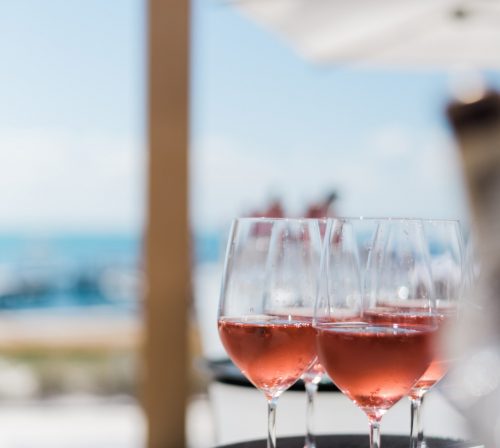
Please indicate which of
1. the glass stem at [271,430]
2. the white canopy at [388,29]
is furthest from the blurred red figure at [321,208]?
the white canopy at [388,29]

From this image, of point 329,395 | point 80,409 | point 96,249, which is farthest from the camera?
point 96,249

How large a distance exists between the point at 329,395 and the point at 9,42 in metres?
25.7

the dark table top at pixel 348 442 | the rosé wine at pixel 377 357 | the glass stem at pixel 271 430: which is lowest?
the dark table top at pixel 348 442

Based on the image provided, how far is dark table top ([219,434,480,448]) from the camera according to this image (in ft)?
3.10

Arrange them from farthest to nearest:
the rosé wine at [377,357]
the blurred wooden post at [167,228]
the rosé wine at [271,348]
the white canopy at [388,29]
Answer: the blurred wooden post at [167,228], the white canopy at [388,29], the rosé wine at [271,348], the rosé wine at [377,357]

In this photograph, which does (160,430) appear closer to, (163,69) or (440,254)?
(163,69)

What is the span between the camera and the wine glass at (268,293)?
0.92 m

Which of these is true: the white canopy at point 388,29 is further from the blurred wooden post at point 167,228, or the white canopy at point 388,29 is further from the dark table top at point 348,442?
the dark table top at point 348,442

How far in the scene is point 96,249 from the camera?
26953 mm

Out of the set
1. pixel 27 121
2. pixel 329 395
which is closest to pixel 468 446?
Result: pixel 329 395

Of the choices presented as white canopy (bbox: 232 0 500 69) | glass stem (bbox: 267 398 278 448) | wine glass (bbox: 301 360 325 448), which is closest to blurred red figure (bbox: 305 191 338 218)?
wine glass (bbox: 301 360 325 448)

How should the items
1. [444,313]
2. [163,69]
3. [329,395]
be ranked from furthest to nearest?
[163,69] → [329,395] → [444,313]

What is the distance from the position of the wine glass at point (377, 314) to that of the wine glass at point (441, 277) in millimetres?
27

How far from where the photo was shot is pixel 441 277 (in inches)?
35.1
